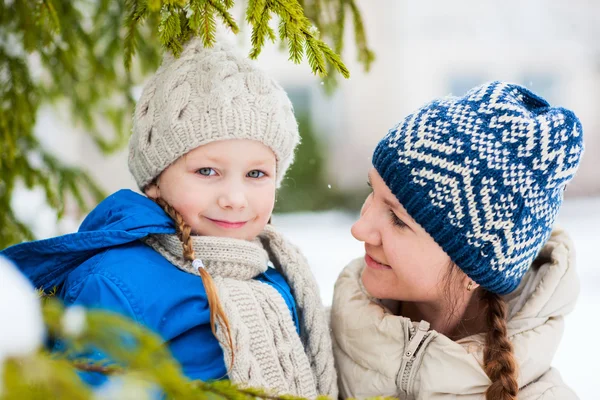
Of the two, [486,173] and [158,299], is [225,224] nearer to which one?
[158,299]

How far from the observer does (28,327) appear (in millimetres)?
564

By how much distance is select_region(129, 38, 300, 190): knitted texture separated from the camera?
1.47 m

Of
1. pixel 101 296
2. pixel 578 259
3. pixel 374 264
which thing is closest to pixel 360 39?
pixel 374 264

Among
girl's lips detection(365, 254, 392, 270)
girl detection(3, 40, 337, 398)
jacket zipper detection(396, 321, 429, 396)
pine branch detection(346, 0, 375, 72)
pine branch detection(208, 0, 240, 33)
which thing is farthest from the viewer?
pine branch detection(346, 0, 375, 72)

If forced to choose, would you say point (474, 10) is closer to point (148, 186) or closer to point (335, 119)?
point (335, 119)

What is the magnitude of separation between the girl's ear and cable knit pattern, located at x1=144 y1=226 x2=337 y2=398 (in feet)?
0.45

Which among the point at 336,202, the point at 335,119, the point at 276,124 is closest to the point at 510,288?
the point at 276,124

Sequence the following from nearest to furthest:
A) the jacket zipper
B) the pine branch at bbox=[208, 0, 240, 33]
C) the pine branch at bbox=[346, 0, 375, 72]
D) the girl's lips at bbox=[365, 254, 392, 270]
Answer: the pine branch at bbox=[208, 0, 240, 33], the jacket zipper, the girl's lips at bbox=[365, 254, 392, 270], the pine branch at bbox=[346, 0, 375, 72]

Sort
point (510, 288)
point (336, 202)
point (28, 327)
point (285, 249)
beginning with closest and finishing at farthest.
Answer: point (28, 327), point (510, 288), point (285, 249), point (336, 202)

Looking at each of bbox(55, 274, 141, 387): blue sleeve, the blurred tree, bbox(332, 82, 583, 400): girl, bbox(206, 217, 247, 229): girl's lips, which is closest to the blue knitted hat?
bbox(332, 82, 583, 400): girl

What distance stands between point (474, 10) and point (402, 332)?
959 cm

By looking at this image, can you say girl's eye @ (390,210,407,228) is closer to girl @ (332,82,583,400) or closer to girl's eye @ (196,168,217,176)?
girl @ (332,82,583,400)

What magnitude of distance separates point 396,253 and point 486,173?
29 centimetres

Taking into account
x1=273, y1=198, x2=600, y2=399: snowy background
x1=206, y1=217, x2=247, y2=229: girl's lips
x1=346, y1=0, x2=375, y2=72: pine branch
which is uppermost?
x1=346, y1=0, x2=375, y2=72: pine branch
